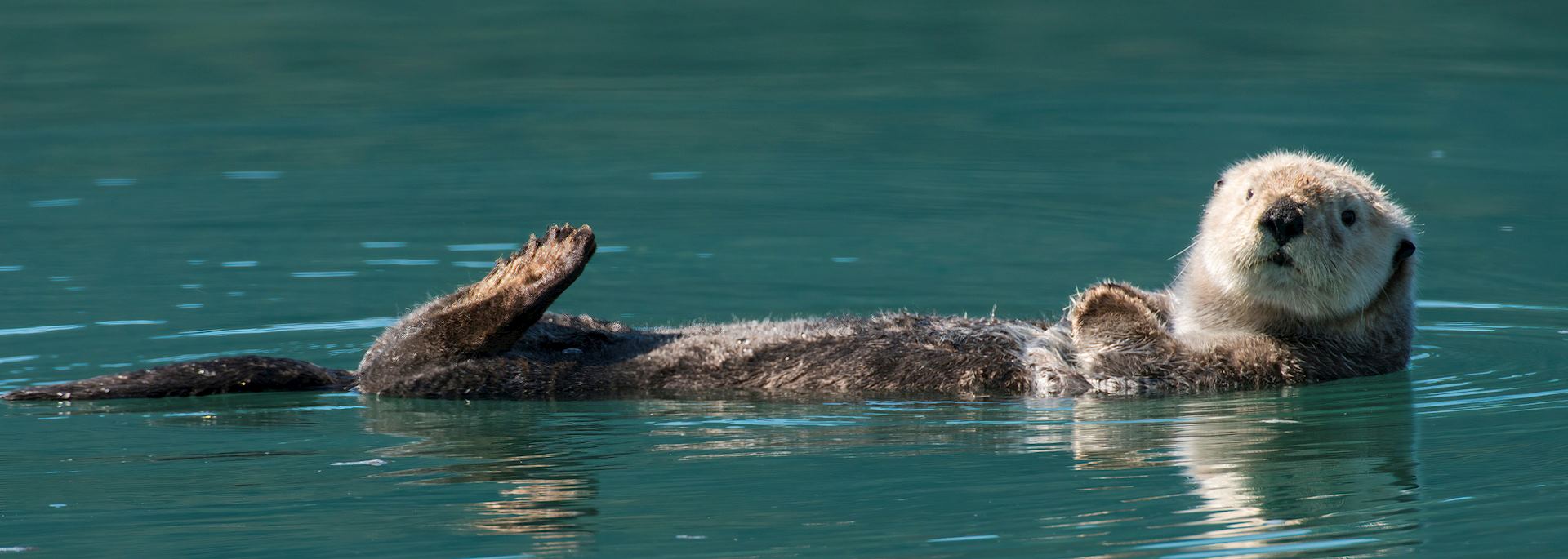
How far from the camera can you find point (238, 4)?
1516 cm

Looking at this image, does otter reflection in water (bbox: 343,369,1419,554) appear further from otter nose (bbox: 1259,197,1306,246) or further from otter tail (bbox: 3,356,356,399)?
otter nose (bbox: 1259,197,1306,246)

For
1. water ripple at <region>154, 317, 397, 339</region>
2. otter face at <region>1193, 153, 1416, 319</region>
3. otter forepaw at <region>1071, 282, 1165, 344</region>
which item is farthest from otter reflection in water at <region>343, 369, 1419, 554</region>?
water ripple at <region>154, 317, 397, 339</region>

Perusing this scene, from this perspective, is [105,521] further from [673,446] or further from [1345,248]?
[1345,248]

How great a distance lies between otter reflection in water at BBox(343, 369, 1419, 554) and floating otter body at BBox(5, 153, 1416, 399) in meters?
0.09

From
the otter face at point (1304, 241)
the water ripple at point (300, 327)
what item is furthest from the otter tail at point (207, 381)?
the otter face at point (1304, 241)

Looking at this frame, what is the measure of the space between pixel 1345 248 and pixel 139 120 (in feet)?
28.7

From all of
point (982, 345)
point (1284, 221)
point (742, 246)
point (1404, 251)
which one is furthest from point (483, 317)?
point (742, 246)

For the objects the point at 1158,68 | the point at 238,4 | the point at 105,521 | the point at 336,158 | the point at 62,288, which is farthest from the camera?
the point at 238,4

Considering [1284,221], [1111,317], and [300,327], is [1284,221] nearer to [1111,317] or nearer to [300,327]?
[1111,317]

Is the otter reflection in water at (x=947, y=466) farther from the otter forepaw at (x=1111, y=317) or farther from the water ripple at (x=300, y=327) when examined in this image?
the water ripple at (x=300, y=327)

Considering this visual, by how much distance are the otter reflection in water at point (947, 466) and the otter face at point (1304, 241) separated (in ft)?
1.07

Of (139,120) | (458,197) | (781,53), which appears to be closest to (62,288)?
(458,197)

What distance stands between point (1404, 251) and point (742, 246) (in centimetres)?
366

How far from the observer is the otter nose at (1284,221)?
5.43 meters
